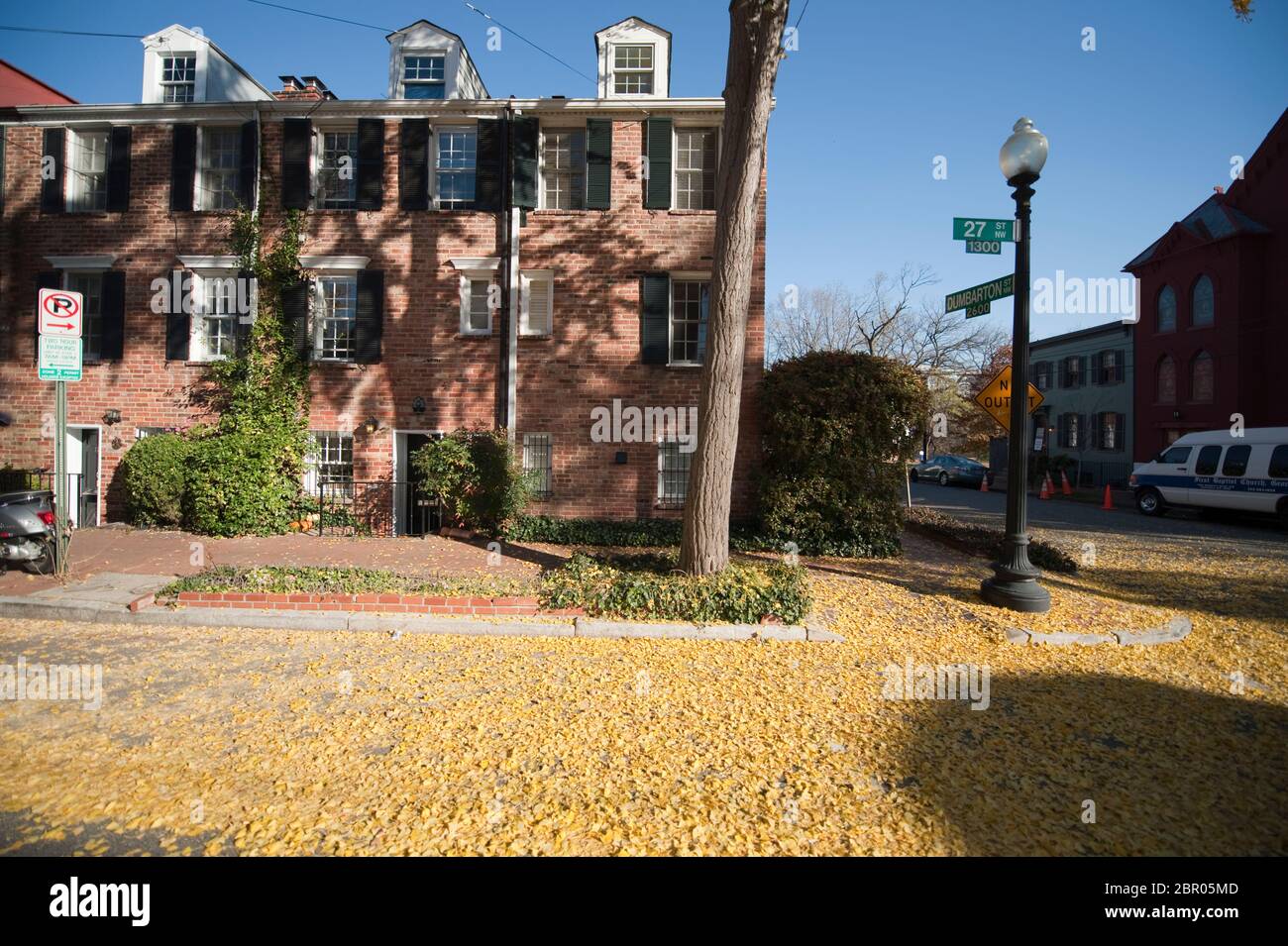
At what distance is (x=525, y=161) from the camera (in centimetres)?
1217

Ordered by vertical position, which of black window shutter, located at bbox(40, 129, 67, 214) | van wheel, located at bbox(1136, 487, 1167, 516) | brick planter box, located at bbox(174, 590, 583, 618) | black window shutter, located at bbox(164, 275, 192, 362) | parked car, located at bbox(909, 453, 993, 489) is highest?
black window shutter, located at bbox(40, 129, 67, 214)

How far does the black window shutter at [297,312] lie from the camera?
12.2 metres

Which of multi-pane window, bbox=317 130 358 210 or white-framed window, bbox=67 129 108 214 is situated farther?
white-framed window, bbox=67 129 108 214

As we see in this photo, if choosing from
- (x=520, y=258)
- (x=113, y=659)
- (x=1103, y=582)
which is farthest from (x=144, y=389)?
(x=1103, y=582)

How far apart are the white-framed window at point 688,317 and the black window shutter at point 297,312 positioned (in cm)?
719

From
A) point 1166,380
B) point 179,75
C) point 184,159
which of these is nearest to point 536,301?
point 184,159

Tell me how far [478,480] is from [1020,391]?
8.34 meters

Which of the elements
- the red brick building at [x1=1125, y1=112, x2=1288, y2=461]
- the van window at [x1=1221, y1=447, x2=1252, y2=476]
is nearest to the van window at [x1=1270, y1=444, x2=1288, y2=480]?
the van window at [x1=1221, y1=447, x2=1252, y2=476]

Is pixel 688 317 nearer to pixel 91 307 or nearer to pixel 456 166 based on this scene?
pixel 456 166

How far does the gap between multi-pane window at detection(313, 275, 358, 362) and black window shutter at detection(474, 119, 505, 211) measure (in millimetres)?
3068

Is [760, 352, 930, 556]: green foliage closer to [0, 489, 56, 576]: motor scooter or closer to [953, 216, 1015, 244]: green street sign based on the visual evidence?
[953, 216, 1015, 244]: green street sign

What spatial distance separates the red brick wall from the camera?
473 inches

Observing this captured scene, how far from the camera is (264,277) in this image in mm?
12172

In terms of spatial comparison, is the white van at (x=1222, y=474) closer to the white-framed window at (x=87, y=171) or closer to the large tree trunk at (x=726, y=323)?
the large tree trunk at (x=726, y=323)
